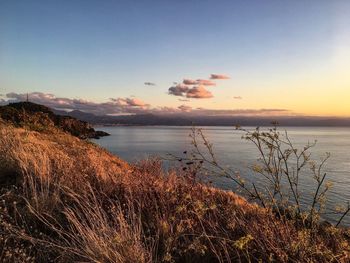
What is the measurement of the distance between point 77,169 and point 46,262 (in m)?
4.42

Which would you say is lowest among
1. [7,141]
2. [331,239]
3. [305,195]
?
[305,195]

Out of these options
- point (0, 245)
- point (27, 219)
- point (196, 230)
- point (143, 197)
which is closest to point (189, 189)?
point (143, 197)

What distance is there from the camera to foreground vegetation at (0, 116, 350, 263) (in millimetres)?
4469

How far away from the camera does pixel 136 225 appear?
5.06m

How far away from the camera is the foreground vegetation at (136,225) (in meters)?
4.47

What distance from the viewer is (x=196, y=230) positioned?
5.64 m

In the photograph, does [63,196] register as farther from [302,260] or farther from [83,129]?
[83,129]

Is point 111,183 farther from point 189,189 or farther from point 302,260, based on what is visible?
point 302,260

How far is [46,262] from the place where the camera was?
15.3 feet

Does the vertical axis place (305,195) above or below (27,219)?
below

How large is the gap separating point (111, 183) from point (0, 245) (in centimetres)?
310

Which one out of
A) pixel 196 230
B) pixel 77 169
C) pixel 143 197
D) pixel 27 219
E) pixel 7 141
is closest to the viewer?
pixel 196 230

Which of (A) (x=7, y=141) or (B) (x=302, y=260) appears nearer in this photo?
(B) (x=302, y=260)

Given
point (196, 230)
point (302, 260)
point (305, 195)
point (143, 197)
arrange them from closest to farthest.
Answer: point (302, 260)
point (196, 230)
point (143, 197)
point (305, 195)
